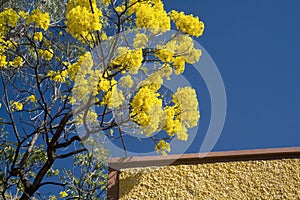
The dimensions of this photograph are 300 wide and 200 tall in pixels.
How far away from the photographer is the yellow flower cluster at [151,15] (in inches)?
180

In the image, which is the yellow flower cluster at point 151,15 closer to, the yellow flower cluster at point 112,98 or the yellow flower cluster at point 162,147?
the yellow flower cluster at point 112,98

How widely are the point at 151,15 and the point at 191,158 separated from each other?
62.9 inches

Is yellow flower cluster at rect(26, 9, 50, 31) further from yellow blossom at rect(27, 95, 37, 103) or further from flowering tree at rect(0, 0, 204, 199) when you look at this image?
yellow blossom at rect(27, 95, 37, 103)

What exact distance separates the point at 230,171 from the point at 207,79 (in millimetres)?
2419

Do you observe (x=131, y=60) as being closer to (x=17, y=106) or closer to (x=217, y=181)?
(x=217, y=181)

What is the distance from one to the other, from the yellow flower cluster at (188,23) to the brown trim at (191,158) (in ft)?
4.45

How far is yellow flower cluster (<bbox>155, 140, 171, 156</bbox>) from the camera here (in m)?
4.99

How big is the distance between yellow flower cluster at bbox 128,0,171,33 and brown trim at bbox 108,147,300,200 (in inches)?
57.0

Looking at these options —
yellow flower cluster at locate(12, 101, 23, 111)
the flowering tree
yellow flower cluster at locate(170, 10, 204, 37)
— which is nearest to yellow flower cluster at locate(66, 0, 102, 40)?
the flowering tree

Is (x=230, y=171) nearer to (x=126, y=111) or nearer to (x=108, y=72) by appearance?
(x=126, y=111)

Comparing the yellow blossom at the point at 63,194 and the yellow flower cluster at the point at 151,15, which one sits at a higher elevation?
the yellow flower cluster at the point at 151,15

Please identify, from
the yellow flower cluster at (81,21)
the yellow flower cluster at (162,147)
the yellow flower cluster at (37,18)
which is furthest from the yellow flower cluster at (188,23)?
the yellow flower cluster at (37,18)

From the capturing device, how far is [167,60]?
489 centimetres

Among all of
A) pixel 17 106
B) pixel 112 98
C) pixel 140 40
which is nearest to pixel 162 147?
pixel 112 98
